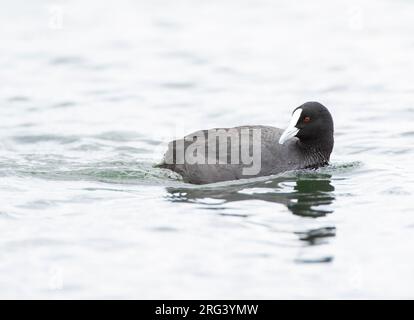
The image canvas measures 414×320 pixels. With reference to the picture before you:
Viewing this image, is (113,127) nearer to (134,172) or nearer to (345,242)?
(134,172)

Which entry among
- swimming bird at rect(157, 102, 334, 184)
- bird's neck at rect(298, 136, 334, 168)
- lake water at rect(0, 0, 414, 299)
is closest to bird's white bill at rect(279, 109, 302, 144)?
swimming bird at rect(157, 102, 334, 184)

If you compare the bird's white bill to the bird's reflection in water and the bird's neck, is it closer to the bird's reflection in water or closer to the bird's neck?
the bird's neck

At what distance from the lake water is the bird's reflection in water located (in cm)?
3

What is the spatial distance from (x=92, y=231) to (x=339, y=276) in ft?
8.39

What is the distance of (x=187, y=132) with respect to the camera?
47.7 ft

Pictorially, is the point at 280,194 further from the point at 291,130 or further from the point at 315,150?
the point at 315,150

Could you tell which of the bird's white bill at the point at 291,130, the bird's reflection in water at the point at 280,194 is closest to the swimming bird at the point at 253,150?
the bird's white bill at the point at 291,130

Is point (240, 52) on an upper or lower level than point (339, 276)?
upper

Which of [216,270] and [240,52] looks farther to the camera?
[240,52]

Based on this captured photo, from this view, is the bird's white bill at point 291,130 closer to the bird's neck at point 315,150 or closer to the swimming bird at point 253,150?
the swimming bird at point 253,150

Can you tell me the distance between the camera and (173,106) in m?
15.9

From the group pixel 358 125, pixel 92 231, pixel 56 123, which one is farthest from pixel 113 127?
pixel 92 231

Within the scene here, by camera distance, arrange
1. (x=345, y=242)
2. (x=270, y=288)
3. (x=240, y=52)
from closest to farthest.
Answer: (x=270, y=288), (x=345, y=242), (x=240, y=52)

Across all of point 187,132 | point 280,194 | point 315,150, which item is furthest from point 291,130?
point 187,132
